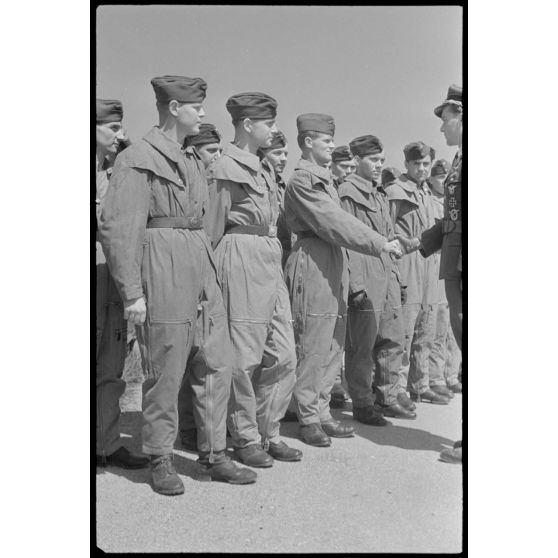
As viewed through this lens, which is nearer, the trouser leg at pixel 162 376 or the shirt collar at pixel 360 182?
the trouser leg at pixel 162 376

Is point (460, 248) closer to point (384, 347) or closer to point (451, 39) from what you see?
point (451, 39)

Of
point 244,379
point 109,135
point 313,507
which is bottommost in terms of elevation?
point 313,507

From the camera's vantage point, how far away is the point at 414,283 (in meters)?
6.16

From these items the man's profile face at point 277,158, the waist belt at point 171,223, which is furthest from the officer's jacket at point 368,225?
the waist belt at point 171,223

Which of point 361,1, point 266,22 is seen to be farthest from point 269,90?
point 361,1

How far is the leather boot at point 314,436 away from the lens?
17.2 ft

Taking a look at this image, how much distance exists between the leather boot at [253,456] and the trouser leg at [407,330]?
1317 mm

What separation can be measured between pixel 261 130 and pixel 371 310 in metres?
1.58

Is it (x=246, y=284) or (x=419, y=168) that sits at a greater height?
(x=419, y=168)

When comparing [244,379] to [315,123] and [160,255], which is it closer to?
[160,255]

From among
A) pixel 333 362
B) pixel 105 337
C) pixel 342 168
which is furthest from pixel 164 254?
pixel 342 168

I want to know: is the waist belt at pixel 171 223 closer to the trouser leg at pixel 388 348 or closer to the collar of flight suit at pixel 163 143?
the collar of flight suit at pixel 163 143

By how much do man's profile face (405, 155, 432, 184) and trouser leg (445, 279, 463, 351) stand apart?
0.76 meters

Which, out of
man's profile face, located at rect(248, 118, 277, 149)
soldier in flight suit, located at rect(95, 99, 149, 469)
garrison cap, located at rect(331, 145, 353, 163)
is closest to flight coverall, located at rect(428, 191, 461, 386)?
garrison cap, located at rect(331, 145, 353, 163)
